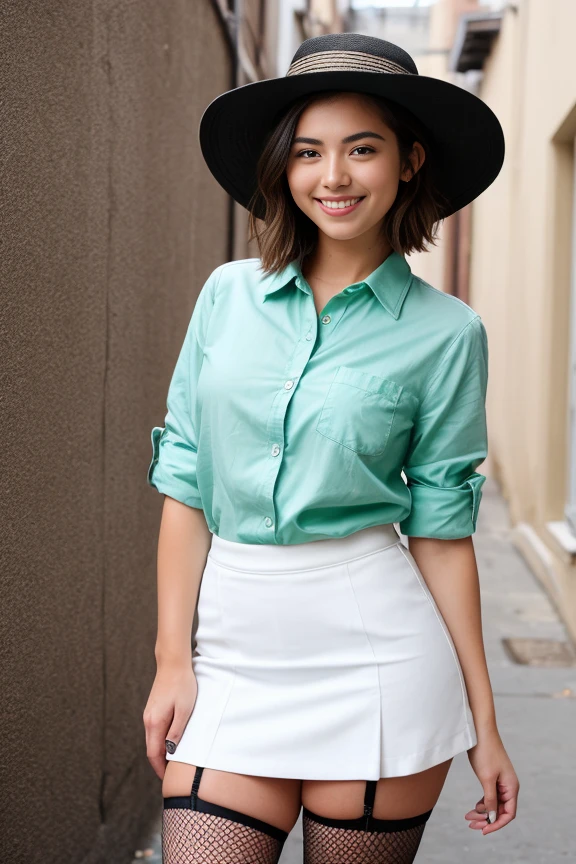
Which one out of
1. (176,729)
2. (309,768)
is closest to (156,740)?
(176,729)

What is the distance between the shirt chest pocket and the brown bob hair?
0.98 ft

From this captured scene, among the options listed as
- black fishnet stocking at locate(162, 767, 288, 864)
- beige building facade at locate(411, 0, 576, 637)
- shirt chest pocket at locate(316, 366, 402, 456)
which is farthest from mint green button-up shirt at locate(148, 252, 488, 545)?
beige building facade at locate(411, 0, 576, 637)

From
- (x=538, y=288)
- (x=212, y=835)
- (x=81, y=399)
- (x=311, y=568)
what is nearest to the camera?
(x=212, y=835)

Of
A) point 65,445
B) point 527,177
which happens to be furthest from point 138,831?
point 527,177

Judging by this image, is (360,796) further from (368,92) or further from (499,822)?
(368,92)

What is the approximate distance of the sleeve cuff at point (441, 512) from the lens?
1970mm

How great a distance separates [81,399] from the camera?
8.91 ft

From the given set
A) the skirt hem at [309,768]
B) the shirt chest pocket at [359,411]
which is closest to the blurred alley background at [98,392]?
the skirt hem at [309,768]

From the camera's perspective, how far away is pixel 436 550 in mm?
2008

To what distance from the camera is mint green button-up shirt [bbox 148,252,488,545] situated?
186 cm

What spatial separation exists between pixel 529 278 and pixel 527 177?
92 cm

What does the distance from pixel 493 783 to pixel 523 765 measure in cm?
241

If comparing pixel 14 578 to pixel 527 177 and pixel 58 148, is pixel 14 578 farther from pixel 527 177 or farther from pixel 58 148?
pixel 527 177

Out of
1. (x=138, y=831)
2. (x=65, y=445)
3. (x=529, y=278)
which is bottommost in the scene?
(x=138, y=831)
